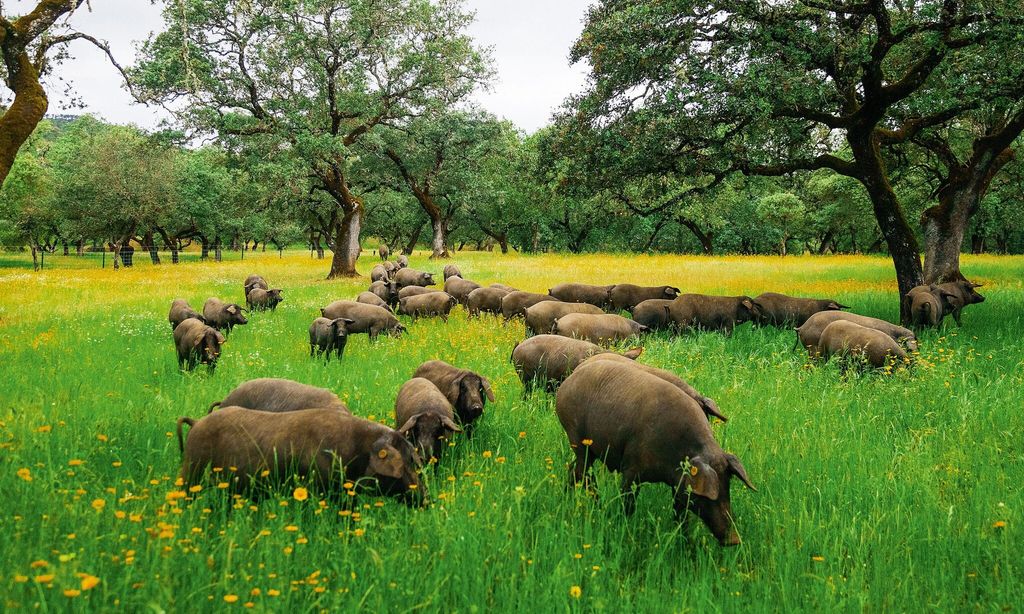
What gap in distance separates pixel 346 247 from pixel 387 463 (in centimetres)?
2591

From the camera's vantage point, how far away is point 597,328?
9930 millimetres

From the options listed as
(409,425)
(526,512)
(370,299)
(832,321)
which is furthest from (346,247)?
(526,512)

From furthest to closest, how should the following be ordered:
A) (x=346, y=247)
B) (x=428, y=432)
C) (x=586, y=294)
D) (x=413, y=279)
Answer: (x=346, y=247) < (x=413, y=279) < (x=586, y=294) < (x=428, y=432)

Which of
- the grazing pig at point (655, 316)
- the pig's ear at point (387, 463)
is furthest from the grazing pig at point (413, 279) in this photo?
the pig's ear at point (387, 463)

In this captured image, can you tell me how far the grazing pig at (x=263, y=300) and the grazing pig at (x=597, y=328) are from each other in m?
9.62

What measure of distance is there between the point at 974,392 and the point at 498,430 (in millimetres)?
6070

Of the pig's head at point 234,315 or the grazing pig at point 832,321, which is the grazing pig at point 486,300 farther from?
the grazing pig at point 832,321

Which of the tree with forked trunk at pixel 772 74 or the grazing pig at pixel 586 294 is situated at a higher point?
the tree with forked trunk at pixel 772 74

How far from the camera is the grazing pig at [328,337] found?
9.99m

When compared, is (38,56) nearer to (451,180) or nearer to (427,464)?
(427,464)

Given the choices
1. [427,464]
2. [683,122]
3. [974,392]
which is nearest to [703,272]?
[683,122]

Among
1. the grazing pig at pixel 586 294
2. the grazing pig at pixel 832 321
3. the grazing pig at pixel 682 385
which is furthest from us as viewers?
the grazing pig at pixel 586 294

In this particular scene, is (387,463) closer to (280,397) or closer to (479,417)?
(280,397)

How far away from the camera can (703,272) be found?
2702 cm
